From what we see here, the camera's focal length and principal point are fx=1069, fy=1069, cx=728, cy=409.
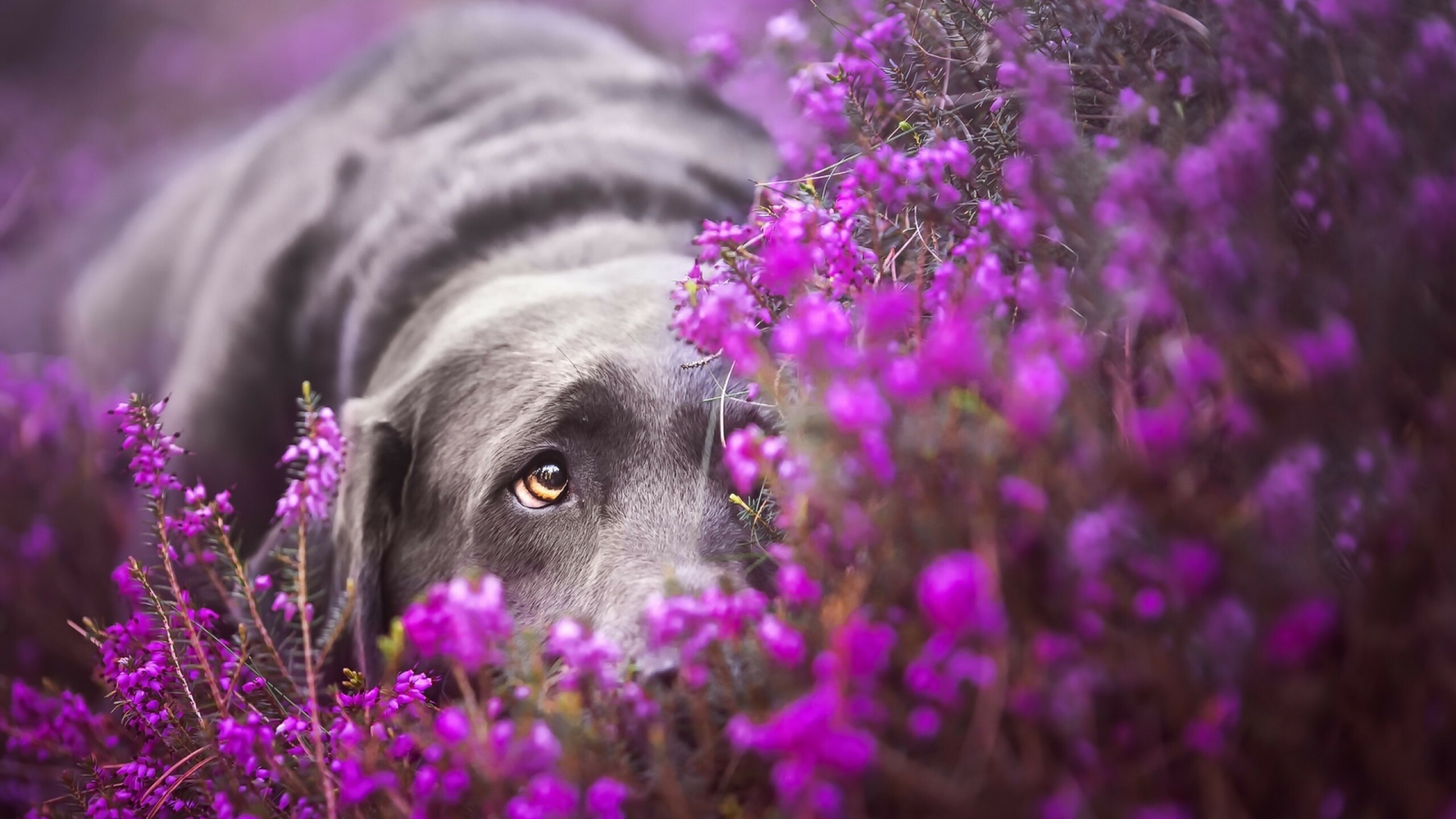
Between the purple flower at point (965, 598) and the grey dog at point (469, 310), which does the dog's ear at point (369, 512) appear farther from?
the purple flower at point (965, 598)

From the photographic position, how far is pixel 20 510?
10.0ft

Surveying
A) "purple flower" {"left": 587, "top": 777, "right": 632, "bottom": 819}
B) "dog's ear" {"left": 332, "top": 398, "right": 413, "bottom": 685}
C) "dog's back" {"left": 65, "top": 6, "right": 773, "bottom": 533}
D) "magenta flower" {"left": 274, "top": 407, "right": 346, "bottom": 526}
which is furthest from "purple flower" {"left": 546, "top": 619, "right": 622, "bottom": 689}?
"dog's back" {"left": 65, "top": 6, "right": 773, "bottom": 533}

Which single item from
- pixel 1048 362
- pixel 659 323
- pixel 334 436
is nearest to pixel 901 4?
pixel 659 323

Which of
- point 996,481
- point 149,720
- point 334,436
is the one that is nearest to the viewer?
point 996,481

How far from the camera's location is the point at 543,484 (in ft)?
6.61

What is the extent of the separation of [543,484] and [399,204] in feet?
4.49

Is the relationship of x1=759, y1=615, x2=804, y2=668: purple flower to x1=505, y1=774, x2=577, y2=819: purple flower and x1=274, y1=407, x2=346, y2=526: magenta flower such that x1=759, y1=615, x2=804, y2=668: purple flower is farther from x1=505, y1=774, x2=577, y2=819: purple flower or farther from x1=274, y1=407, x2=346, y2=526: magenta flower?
x1=274, y1=407, x2=346, y2=526: magenta flower

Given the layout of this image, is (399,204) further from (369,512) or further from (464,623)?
(464,623)

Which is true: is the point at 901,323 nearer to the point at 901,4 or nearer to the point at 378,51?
the point at 901,4

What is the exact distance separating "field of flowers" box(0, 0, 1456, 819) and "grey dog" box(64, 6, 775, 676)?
11.2 inches

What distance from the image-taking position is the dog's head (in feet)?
6.21

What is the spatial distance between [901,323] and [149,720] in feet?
4.14

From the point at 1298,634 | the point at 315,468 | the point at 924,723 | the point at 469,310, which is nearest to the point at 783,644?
the point at 924,723

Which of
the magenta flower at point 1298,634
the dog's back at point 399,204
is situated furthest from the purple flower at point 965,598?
the dog's back at point 399,204
